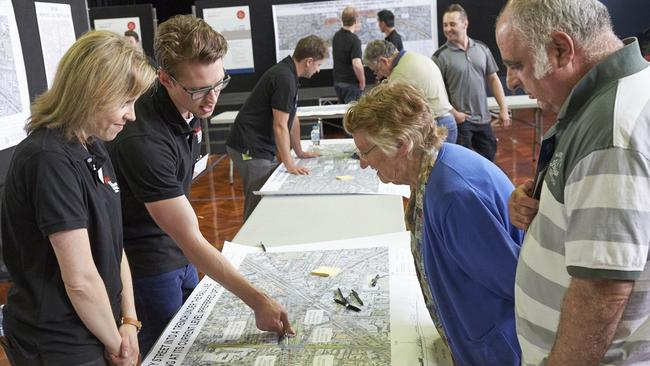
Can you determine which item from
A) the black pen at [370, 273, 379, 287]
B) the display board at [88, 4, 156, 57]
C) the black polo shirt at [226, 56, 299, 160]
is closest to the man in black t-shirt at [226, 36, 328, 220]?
the black polo shirt at [226, 56, 299, 160]

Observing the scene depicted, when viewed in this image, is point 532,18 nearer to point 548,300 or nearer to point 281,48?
point 548,300

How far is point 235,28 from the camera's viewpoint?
7.29 m

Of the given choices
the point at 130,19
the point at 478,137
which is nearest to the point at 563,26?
the point at 478,137

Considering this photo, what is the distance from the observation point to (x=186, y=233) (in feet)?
4.52

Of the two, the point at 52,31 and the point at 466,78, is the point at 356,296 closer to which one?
the point at 52,31

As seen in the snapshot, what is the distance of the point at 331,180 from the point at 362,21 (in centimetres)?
478

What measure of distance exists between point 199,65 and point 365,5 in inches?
236

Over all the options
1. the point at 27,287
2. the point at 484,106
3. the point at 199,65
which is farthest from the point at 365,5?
the point at 27,287

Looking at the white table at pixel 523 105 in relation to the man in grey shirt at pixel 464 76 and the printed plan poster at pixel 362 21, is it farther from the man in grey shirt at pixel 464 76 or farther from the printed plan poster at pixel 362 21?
the printed plan poster at pixel 362 21

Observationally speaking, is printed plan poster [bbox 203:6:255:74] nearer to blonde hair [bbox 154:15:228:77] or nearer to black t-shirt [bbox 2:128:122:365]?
blonde hair [bbox 154:15:228:77]

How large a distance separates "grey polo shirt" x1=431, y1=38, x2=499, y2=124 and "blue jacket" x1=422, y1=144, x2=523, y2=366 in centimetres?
299

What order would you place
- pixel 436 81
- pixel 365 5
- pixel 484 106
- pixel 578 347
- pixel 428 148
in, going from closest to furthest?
pixel 578 347 < pixel 428 148 < pixel 436 81 < pixel 484 106 < pixel 365 5

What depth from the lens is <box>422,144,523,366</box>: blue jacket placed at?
1.10 meters

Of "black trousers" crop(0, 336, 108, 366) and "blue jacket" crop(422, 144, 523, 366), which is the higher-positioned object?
"blue jacket" crop(422, 144, 523, 366)
